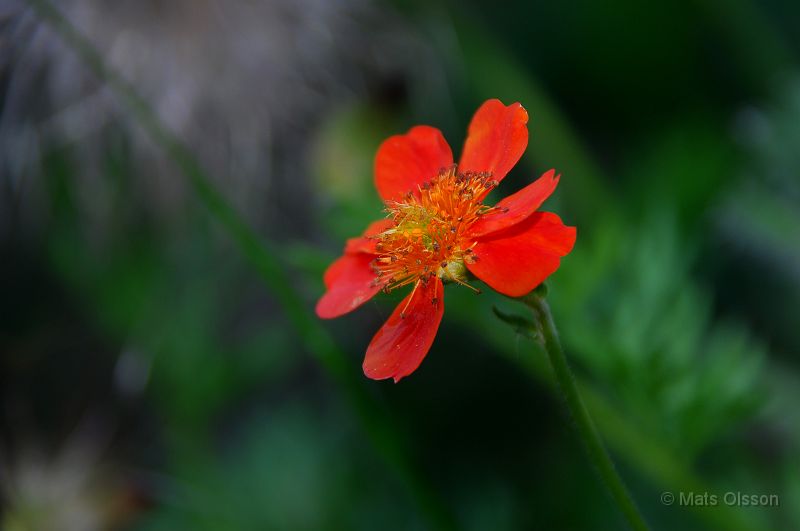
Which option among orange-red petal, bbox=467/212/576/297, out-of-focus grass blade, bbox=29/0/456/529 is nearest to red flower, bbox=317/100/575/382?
orange-red petal, bbox=467/212/576/297

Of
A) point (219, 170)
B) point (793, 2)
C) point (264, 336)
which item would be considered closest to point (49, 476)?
point (264, 336)

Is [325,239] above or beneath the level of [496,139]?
beneath

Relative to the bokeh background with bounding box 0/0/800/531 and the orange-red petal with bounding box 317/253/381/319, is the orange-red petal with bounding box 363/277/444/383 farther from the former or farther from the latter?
the bokeh background with bounding box 0/0/800/531

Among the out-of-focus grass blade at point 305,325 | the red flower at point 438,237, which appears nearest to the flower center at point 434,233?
the red flower at point 438,237

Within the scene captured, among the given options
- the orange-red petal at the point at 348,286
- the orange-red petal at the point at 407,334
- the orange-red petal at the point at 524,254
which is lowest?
the orange-red petal at the point at 407,334

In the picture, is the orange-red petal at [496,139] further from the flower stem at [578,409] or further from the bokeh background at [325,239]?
the bokeh background at [325,239]

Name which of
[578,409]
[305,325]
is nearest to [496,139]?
[578,409]

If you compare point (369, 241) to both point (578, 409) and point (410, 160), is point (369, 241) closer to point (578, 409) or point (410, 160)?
point (410, 160)

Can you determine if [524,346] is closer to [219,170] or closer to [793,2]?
[219,170]
